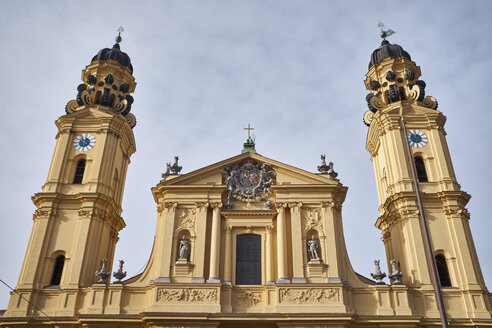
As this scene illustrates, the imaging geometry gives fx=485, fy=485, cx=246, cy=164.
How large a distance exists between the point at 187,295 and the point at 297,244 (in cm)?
493

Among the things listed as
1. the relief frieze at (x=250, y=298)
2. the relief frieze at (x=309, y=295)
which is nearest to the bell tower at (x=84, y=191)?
the relief frieze at (x=250, y=298)

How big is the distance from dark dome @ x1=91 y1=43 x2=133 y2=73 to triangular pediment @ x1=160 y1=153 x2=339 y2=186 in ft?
30.8

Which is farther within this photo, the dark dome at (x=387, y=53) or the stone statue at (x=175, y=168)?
the dark dome at (x=387, y=53)

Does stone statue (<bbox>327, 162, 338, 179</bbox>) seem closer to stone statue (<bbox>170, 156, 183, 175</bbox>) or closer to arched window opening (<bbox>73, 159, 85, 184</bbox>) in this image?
stone statue (<bbox>170, 156, 183, 175</bbox>)

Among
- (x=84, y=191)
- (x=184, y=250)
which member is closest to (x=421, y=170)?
(x=184, y=250)

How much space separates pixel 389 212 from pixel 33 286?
626 inches

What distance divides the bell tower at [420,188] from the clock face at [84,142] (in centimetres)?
1450

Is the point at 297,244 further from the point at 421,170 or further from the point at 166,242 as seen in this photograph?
the point at 421,170

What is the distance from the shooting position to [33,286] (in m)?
19.7

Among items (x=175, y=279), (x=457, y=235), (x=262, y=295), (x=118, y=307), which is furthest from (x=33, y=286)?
(x=457, y=235)

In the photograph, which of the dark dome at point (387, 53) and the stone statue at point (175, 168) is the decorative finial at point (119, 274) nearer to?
the stone statue at point (175, 168)

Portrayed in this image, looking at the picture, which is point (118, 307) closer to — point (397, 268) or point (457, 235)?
point (397, 268)

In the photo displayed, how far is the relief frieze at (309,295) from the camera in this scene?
18672 millimetres

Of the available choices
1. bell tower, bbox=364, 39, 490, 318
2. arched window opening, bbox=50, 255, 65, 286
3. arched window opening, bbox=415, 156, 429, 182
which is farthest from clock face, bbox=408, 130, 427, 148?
arched window opening, bbox=50, 255, 65, 286
